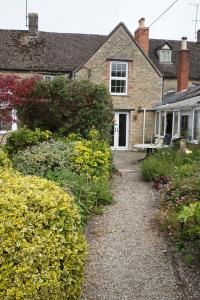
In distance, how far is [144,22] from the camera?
2694 centimetres

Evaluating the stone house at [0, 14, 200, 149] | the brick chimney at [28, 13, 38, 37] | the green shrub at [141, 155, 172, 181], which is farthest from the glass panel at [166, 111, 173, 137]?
the green shrub at [141, 155, 172, 181]

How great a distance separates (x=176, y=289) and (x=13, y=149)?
898cm

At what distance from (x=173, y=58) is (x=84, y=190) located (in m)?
24.6

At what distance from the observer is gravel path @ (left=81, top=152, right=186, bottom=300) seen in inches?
179

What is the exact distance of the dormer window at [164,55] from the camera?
2989 centimetres

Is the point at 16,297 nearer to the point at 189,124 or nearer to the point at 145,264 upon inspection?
the point at 145,264

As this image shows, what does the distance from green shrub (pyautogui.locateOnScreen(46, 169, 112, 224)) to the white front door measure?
14865mm

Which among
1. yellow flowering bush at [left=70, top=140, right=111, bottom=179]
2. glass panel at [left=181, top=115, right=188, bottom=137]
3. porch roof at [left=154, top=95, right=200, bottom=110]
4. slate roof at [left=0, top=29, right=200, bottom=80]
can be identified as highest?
slate roof at [left=0, top=29, right=200, bottom=80]

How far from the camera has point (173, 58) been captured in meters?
30.3

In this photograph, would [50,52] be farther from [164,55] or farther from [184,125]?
[184,125]

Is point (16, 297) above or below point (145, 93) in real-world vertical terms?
below

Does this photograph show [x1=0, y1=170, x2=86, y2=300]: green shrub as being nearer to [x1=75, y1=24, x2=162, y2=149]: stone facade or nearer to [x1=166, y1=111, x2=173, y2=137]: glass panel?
[x1=166, y1=111, x2=173, y2=137]: glass panel

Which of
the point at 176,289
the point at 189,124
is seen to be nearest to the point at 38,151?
the point at 176,289

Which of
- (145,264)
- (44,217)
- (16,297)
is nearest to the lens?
(16,297)
